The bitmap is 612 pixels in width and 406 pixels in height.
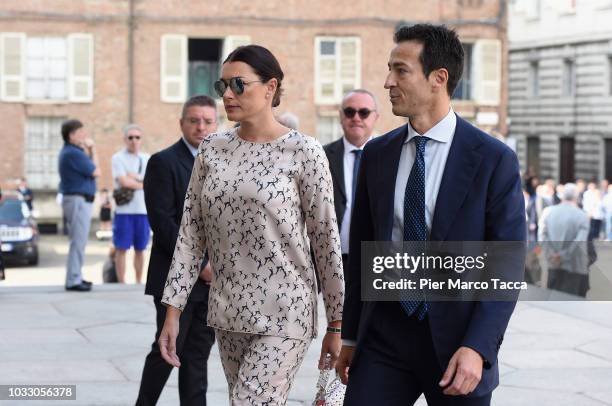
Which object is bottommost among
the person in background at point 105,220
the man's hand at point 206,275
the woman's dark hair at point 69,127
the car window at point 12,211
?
the person in background at point 105,220

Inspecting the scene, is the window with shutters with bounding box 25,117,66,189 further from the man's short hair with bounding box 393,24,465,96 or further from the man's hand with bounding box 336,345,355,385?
the man's short hair with bounding box 393,24,465,96

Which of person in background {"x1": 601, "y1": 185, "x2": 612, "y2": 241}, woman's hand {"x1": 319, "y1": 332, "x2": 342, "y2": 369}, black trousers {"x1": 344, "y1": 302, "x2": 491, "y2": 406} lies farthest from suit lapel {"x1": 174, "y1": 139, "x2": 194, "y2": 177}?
person in background {"x1": 601, "y1": 185, "x2": 612, "y2": 241}

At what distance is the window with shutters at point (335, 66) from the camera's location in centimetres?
3825

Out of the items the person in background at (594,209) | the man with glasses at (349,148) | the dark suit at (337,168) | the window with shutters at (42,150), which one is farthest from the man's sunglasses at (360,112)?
the window with shutters at (42,150)

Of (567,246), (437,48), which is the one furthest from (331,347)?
(567,246)

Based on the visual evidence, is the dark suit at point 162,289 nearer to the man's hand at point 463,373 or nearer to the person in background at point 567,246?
the man's hand at point 463,373

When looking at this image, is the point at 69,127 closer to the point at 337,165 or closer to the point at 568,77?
the point at 337,165


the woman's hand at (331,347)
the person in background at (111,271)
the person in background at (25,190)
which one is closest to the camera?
the woman's hand at (331,347)

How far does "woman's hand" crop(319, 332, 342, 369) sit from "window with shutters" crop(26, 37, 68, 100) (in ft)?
109

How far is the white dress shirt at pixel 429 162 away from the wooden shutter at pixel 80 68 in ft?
110

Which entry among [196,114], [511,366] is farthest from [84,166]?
[196,114]

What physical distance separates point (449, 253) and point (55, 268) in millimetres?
21385

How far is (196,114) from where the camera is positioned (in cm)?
641

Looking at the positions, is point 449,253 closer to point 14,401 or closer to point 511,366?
point 14,401
